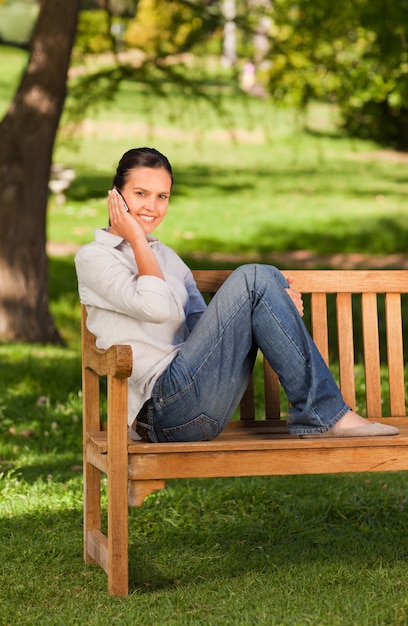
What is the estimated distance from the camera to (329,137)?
29.6 m

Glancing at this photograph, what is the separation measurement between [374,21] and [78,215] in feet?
31.1

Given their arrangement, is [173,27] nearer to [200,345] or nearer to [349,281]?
[349,281]

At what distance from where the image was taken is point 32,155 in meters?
8.77

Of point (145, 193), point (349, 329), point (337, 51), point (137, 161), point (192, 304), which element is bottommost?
point (349, 329)

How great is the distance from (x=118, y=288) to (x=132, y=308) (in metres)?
0.09

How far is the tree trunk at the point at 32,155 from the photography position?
8742mm

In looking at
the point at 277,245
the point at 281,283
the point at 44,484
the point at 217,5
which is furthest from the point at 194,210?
the point at 281,283

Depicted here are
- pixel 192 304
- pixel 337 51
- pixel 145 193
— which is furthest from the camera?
pixel 337 51

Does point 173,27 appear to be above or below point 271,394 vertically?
above

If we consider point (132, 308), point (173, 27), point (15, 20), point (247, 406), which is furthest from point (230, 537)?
point (15, 20)

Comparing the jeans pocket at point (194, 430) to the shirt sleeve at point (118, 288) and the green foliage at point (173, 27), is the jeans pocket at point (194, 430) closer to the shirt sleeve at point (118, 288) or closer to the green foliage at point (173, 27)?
the shirt sleeve at point (118, 288)

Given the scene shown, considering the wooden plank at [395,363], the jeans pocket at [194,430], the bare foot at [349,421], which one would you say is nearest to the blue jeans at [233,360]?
the jeans pocket at [194,430]

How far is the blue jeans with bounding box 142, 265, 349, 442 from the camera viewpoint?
12.2 ft

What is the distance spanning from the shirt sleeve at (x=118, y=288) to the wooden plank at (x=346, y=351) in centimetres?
96
